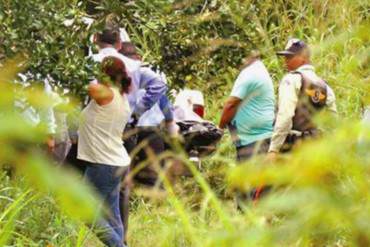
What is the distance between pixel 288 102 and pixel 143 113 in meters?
1.22

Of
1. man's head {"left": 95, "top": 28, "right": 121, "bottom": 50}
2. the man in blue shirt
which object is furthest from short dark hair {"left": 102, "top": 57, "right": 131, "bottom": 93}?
the man in blue shirt

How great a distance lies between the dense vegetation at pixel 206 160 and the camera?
1.10 metres

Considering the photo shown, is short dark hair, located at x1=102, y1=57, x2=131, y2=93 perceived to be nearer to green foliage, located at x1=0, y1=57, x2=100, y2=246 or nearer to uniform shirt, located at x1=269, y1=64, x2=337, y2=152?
uniform shirt, located at x1=269, y1=64, x2=337, y2=152

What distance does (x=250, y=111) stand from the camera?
22.5 ft

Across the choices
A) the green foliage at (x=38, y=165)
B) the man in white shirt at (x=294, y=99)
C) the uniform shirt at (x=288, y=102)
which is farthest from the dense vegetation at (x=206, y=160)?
the uniform shirt at (x=288, y=102)

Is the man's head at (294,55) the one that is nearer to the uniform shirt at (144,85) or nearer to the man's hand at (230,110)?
the man's hand at (230,110)

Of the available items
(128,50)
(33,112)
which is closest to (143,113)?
(128,50)

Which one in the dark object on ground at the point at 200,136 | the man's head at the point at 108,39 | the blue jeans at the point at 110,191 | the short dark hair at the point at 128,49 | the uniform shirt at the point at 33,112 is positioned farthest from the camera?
the dark object on ground at the point at 200,136

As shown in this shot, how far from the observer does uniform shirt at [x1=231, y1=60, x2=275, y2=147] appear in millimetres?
6605

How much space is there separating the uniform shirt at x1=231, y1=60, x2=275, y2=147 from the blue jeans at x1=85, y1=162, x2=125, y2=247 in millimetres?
1192

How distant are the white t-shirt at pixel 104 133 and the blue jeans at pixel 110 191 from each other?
44 mm

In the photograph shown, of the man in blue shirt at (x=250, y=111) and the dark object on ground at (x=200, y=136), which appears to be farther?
the dark object on ground at (x=200, y=136)

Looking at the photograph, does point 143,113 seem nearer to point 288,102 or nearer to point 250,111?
point 250,111

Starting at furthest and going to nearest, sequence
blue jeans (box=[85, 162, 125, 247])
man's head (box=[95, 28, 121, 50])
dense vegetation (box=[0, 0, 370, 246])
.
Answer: man's head (box=[95, 28, 121, 50]) → blue jeans (box=[85, 162, 125, 247]) → dense vegetation (box=[0, 0, 370, 246])
